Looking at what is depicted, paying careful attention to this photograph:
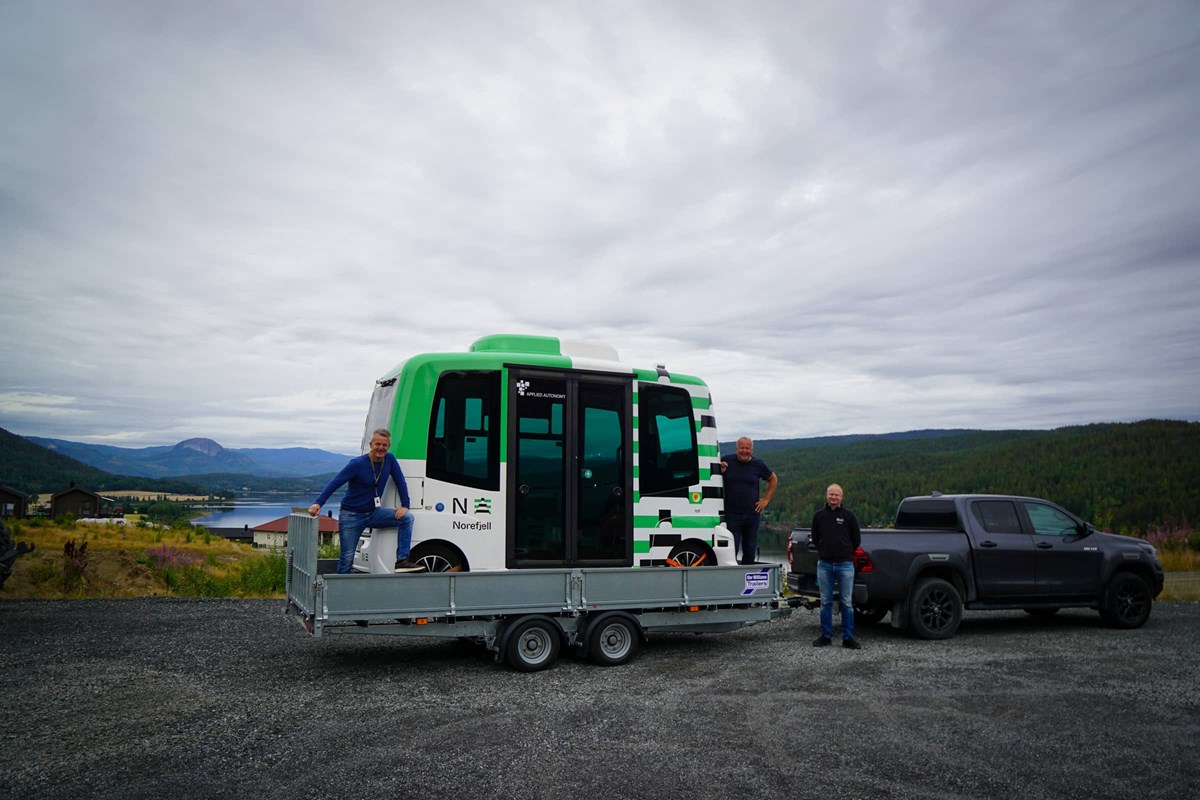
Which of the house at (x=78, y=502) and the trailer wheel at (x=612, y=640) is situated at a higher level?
the trailer wheel at (x=612, y=640)

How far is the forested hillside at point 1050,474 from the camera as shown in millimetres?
58031

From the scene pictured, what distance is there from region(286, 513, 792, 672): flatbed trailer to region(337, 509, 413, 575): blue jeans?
0.95 ft

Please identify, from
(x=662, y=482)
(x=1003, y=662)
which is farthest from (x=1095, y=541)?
(x=662, y=482)

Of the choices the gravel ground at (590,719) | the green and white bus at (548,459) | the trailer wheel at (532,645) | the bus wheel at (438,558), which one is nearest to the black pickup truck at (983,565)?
the gravel ground at (590,719)

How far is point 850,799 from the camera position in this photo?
182 inches

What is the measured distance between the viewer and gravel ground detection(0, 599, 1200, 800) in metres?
4.86

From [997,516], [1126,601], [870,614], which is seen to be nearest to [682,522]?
[870,614]

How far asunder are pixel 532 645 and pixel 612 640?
0.91m

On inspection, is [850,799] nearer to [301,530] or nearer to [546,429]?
[546,429]

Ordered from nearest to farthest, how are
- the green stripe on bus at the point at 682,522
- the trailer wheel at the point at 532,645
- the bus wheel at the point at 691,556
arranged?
the trailer wheel at the point at 532,645
the green stripe on bus at the point at 682,522
the bus wheel at the point at 691,556

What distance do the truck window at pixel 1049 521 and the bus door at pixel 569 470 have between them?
6.14m

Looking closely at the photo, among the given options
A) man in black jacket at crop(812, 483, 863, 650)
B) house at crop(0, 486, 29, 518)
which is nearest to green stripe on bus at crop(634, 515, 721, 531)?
man in black jacket at crop(812, 483, 863, 650)

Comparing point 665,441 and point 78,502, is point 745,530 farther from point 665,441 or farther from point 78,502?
point 78,502

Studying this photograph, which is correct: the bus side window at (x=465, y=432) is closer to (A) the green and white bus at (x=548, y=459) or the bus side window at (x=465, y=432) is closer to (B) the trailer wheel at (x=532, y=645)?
(A) the green and white bus at (x=548, y=459)
